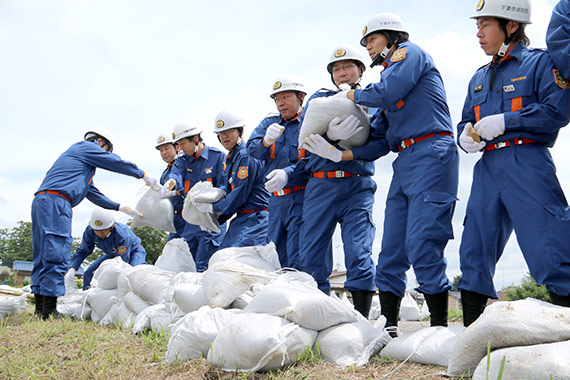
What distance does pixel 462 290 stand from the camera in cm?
286

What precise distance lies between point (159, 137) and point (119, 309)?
3566mm

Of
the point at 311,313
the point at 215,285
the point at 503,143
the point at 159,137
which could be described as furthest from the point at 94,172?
the point at 503,143

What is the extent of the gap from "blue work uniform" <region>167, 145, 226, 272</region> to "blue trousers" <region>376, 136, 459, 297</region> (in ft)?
10.3

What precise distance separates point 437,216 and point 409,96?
848 mm

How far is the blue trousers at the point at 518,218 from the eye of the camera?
2.53m

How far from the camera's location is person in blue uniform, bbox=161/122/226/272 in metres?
6.18

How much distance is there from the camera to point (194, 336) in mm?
2770

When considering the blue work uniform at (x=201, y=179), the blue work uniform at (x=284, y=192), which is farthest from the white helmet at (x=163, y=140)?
the blue work uniform at (x=284, y=192)

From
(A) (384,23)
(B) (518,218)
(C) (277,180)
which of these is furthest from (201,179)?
(B) (518,218)

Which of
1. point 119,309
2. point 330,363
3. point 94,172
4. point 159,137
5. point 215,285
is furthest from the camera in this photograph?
point 159,137

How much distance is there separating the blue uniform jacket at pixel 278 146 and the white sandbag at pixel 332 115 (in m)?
0.99

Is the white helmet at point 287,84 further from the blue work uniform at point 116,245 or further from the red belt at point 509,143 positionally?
the blue work uniform at point 116,245

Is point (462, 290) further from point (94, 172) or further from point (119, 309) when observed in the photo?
point (94, 172)

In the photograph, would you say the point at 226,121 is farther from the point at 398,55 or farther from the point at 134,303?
the point at 398,55
